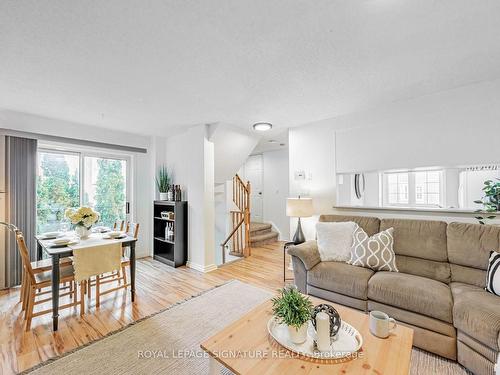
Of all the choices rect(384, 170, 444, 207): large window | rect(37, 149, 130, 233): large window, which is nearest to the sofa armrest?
rect(384, 170, 444, 207): large window

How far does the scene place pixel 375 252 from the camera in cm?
239

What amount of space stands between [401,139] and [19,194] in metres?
5.10

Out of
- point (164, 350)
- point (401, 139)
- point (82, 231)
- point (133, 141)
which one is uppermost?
point (133, 141)

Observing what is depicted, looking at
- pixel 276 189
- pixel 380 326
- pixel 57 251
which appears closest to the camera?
pixel 380 326

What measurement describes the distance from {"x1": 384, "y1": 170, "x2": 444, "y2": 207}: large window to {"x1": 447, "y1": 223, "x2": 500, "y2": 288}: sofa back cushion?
1469mm

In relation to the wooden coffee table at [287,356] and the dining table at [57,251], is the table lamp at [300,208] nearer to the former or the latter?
the wooden coffee table at [287,356]

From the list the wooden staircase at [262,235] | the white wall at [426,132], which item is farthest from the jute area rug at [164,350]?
the wooden staircase at [262,235]

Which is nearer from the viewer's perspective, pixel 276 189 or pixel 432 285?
pixel 432 285

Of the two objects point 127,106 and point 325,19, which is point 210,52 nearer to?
point 325,19

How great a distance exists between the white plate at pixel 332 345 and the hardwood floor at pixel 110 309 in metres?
1.66

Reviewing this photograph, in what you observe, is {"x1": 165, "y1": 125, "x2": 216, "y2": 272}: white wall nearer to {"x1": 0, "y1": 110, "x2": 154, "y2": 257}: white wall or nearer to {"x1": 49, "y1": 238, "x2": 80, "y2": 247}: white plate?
{"x1": 0, "y1": 110, "x2": 154, "y2": 257}: white wall

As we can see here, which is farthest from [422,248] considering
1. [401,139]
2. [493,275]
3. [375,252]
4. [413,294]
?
[401,139]

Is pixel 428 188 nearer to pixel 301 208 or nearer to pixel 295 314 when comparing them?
pixel 301 208

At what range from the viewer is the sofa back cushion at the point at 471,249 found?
6.61ft
